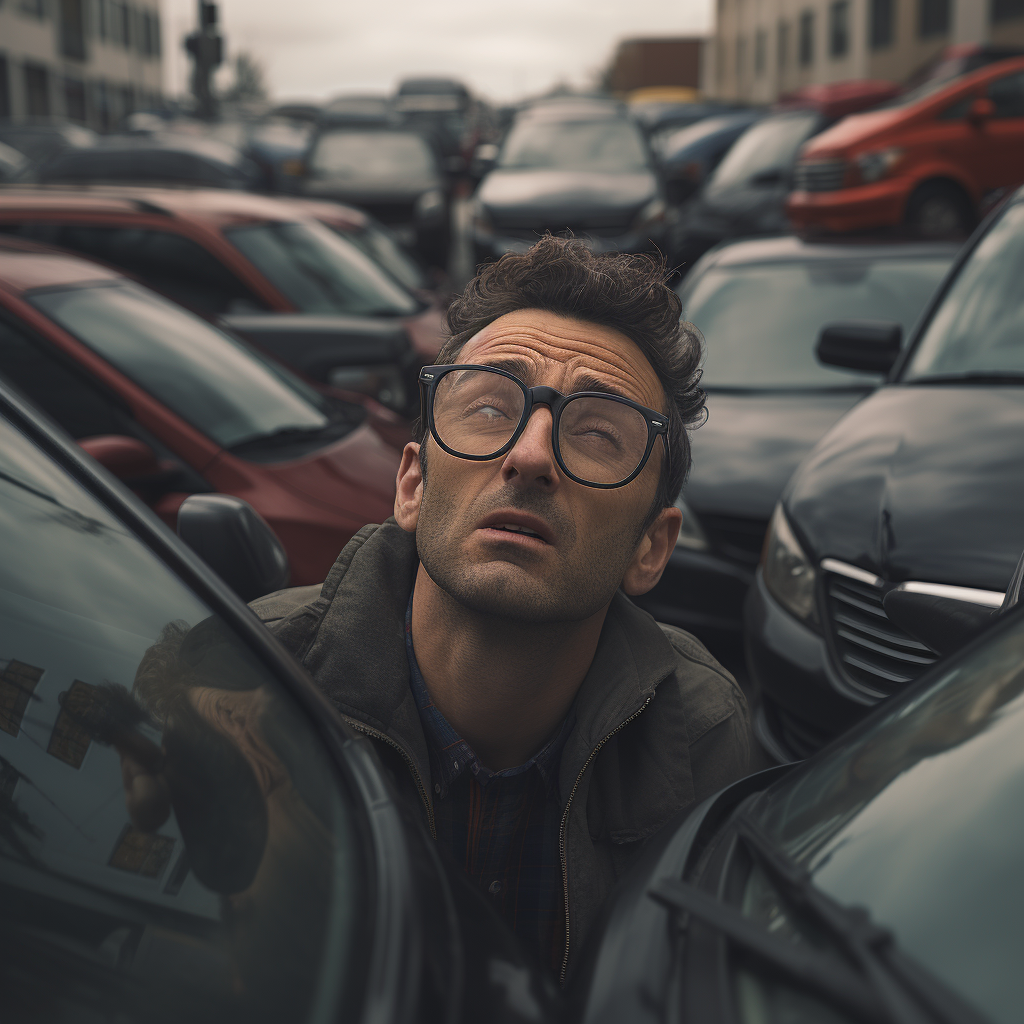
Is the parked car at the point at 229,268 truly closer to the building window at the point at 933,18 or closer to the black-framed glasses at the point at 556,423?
the black-framed glasses at the point at 556,423

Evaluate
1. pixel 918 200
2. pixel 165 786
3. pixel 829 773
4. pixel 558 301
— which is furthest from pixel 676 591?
pixel 918 200

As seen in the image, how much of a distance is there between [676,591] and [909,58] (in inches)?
1273

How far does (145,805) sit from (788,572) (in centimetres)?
244

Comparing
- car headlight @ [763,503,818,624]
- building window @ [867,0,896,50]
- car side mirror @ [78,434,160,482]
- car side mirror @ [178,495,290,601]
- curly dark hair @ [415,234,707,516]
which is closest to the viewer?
curly dark hair @ [415,234,707,516]

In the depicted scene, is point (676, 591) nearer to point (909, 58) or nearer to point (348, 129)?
point (348, 129)

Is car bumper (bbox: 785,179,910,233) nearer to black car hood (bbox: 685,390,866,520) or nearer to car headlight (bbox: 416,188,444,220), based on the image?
car headlight (bbox: 416,188,444,220)

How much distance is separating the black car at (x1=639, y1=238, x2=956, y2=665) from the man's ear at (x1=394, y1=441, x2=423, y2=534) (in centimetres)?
222

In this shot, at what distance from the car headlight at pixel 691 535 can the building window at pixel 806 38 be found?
4130cm

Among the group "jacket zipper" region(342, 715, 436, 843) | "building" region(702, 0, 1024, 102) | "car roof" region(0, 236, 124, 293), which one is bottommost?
"jacket zipper" region(342, 715, 436, 843)

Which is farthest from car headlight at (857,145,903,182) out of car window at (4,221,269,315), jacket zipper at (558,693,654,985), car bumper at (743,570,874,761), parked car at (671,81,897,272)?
jacket zipper at (558,693,654,985)

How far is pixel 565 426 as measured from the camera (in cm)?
190

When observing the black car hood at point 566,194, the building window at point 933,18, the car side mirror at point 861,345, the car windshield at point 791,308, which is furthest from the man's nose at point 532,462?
the building window at point 933,18

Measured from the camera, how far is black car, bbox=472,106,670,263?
11.6 metres

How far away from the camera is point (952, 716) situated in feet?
4.62
